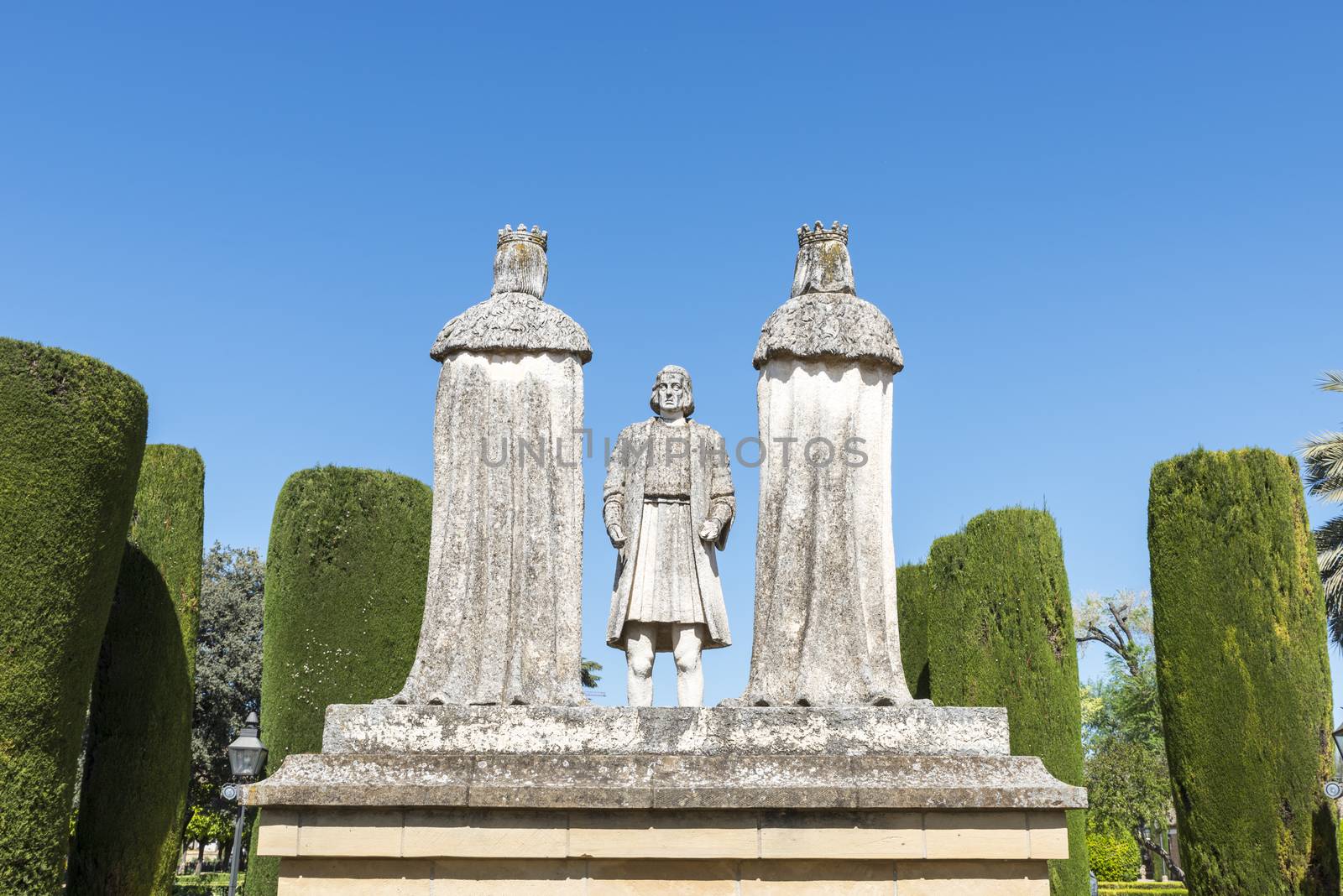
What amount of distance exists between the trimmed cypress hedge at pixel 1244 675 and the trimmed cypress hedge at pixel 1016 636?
1.96 meters

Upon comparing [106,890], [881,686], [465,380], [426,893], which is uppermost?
[465,380]

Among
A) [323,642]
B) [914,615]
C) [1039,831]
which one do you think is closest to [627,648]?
[1039,831]

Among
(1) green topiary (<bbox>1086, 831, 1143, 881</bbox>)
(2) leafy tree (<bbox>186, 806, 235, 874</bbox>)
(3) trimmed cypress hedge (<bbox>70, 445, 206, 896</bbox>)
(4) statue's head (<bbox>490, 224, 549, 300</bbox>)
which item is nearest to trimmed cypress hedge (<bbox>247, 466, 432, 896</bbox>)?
(3) trimmed cypress hedge (<bbox>70, 445, 206, 896</bbox>)

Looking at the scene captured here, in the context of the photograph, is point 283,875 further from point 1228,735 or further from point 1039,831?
point 1228,735

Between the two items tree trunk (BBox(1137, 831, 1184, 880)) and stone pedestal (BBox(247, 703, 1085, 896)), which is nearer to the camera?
stone pedestal (BBox(247, 703, 1085, 896))

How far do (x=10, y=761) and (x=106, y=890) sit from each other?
12.6ft

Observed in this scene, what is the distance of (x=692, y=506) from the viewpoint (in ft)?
27.7

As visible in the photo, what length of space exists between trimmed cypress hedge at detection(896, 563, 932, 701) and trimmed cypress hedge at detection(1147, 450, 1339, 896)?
175 inches

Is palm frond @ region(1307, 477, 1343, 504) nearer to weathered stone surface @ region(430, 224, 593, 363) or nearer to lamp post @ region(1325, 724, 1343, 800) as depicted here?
lamp post @ region(1325, 724, 1343, 800)

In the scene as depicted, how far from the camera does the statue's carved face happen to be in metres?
8.57

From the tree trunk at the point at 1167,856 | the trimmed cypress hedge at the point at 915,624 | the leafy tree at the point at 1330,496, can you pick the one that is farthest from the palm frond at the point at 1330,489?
the trimmed cypress hedge at the point at 915,624

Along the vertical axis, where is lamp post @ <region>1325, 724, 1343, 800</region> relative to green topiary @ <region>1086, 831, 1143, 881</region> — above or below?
above

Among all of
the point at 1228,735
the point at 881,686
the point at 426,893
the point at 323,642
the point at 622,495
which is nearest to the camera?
the point at 426,893

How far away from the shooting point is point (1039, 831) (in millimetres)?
6402
